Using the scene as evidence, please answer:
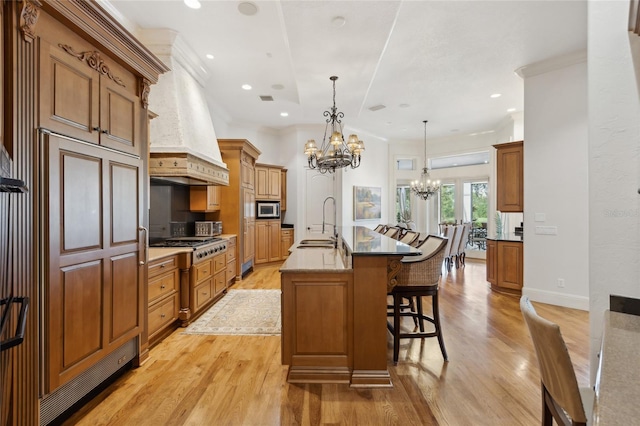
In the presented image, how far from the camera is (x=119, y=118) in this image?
225 cm

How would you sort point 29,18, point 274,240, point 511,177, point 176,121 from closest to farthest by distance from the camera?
point 29,18, point 176,121, point 511,177, point 274,240

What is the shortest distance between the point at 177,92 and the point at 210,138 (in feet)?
2.82

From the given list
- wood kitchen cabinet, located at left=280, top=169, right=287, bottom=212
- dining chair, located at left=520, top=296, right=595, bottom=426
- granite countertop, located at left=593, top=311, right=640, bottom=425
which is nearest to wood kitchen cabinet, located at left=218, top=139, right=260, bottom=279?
wood kitchen cabinet, located at left=280, top=169, right=287, bottom=212

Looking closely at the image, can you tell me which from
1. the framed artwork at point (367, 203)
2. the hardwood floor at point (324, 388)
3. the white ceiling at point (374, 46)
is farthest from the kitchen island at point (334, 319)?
the framed artwork at point (367, 203)

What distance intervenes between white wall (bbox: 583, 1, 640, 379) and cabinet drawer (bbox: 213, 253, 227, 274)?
3.86 metres

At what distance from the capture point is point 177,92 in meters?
3.88

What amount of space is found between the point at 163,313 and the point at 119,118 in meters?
1.89

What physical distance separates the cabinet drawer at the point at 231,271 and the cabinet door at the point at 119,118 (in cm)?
273

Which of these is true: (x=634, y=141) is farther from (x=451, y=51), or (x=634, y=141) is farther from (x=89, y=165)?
(x=451, y=51)

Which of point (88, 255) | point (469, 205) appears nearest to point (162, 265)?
point (88, 255)

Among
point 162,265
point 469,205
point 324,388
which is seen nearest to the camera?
point 324,388

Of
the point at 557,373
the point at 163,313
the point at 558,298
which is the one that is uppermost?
the point at 557,373

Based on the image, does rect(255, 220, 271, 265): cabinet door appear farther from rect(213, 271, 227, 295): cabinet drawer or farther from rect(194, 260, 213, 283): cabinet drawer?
rect(194, 260, 213, 283): cabinet drawer

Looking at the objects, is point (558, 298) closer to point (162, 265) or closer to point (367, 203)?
point (367, 203)
